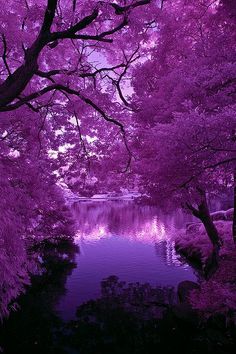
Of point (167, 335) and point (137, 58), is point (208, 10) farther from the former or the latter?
point (167, 335)

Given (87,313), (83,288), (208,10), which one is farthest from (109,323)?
(208,10)

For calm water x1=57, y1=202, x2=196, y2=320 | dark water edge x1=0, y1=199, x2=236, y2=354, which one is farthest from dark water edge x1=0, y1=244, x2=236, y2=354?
calm water x1=57, y1=202, x2=196, y2=320

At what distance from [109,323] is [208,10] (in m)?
11.8

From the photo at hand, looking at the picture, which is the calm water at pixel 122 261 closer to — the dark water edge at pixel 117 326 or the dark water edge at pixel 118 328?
the dark water edge at pixel 117 326

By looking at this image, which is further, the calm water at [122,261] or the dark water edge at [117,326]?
the calm water at [122,261]

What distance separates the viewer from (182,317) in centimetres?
1021

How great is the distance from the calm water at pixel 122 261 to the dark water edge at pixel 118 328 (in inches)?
30.0

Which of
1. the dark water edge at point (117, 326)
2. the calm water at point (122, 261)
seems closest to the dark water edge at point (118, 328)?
the dark water edge at point (117, 326)

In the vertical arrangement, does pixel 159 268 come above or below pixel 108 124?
below

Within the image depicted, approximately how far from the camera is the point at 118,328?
10.5 m

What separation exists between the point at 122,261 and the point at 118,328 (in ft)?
30.7

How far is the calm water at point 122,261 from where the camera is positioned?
14.5 metres

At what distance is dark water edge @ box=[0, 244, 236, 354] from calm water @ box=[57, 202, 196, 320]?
0.76 m

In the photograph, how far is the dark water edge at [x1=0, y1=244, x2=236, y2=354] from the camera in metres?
9.17
